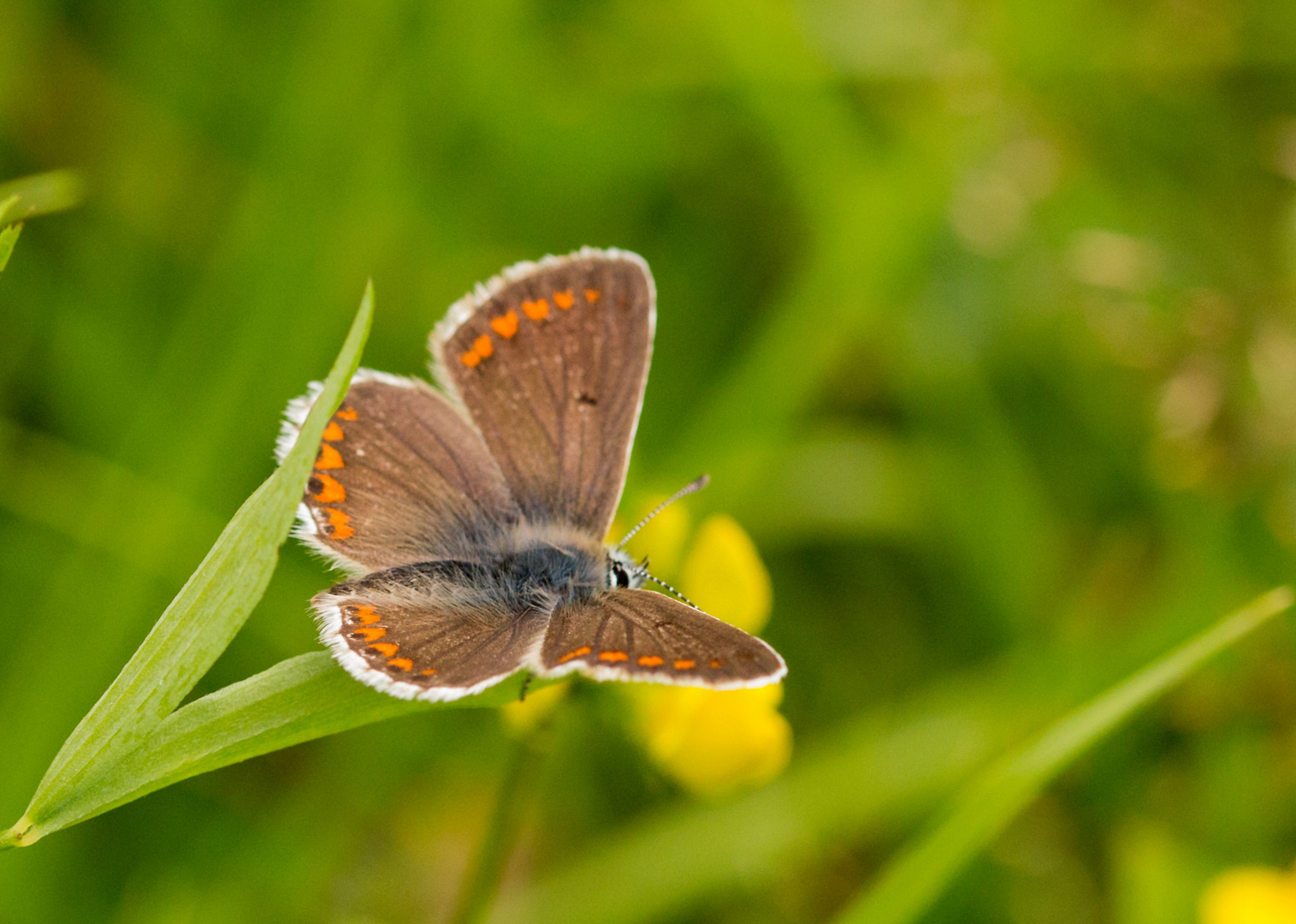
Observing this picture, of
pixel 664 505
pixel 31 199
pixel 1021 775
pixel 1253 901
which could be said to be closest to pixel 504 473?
pixel 664 505

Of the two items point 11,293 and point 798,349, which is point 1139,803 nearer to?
point 798,349

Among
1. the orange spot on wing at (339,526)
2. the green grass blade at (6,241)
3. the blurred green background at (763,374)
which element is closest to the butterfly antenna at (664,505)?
the blurred green background at (763,374)

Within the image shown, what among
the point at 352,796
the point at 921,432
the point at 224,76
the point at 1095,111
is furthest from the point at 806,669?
the point at 224,76

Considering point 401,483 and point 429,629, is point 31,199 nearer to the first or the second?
point 401,483

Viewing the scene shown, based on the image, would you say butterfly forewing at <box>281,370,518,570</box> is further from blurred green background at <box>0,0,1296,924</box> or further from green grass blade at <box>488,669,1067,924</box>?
green grass blade at <box>488,669,1067,924</box>

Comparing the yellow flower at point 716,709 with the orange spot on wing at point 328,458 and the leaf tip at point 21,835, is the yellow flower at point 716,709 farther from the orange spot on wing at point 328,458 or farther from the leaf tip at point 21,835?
the leaf tip at point 21,835

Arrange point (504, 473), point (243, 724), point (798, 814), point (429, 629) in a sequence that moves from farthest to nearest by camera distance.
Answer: point (798, 814) < point (504, 473) < point (429, 629) < point (243, 724)

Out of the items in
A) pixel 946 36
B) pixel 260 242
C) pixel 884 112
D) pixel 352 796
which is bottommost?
pixel 352 796
